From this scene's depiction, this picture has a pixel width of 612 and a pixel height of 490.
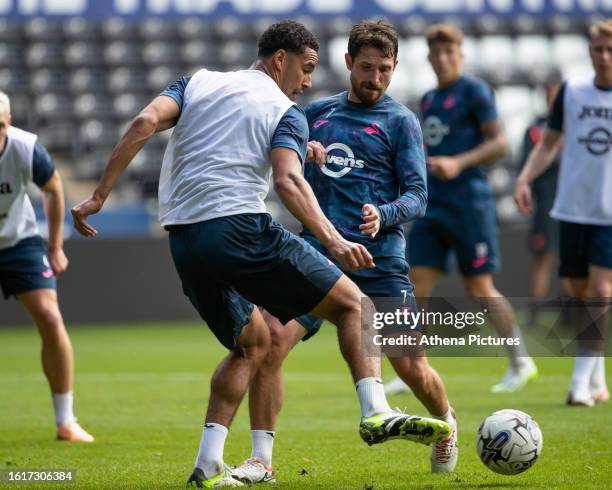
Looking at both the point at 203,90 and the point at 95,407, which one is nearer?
the point at 203,90

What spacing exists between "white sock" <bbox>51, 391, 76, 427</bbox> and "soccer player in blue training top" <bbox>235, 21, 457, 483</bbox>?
1.95 metres

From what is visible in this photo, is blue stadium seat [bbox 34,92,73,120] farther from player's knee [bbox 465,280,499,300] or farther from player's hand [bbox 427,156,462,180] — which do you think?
player's hand [bbox 427,156,462,180]

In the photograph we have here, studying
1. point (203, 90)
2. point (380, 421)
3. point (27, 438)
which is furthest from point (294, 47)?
point (27, 438)

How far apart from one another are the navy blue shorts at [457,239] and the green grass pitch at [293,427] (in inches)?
40.3

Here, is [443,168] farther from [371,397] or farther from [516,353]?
[371,397]

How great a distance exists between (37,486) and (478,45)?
948 inches

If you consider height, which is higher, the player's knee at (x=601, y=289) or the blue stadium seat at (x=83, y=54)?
the blue stadium seat at (x=83, y=54)

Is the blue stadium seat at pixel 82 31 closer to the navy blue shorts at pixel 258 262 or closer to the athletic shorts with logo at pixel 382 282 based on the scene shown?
the athletic shorts with logo at pixel 382 282

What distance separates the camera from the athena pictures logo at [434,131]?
8.89m

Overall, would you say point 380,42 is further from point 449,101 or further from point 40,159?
point 449,101

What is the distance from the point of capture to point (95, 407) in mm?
8484

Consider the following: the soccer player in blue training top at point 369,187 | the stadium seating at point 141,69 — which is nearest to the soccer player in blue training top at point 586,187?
the soccer player in blue training top at point 369,187

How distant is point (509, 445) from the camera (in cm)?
504

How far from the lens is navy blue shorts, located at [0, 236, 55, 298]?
7.08 metres
